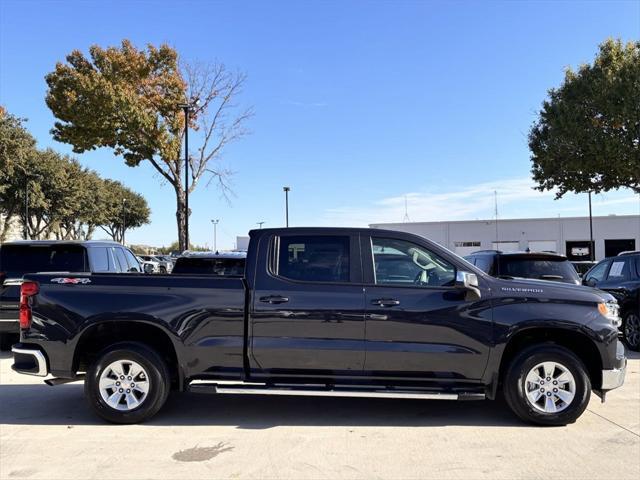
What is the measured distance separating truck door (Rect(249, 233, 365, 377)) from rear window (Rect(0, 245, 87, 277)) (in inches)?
195

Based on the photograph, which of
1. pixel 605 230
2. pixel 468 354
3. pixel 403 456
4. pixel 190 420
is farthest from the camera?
pixel 605 230

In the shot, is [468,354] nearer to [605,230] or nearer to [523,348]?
[523,348]

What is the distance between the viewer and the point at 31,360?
5.39 m

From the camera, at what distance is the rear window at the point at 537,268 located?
8289mm

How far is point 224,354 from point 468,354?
236 centimetres

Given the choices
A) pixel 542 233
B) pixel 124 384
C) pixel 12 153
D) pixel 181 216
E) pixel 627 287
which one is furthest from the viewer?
pixel 542 233

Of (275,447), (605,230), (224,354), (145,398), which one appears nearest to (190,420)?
(145,398)

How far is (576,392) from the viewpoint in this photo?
524cm

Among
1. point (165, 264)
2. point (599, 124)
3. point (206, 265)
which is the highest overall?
point (599, 124)

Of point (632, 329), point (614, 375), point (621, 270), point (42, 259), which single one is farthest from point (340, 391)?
point (621, 270)

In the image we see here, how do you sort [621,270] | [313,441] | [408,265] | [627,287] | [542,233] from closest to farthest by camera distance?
1. [313,441]
2. [408,265]
3. [627,287]
4. [621,270]
5. [542,233]

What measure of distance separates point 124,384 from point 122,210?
214 feet

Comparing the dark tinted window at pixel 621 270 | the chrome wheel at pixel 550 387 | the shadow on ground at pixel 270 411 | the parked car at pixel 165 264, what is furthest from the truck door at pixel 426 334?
the parked car at pixel 165 264

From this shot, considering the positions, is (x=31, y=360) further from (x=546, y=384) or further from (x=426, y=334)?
(x=546, y=384)
